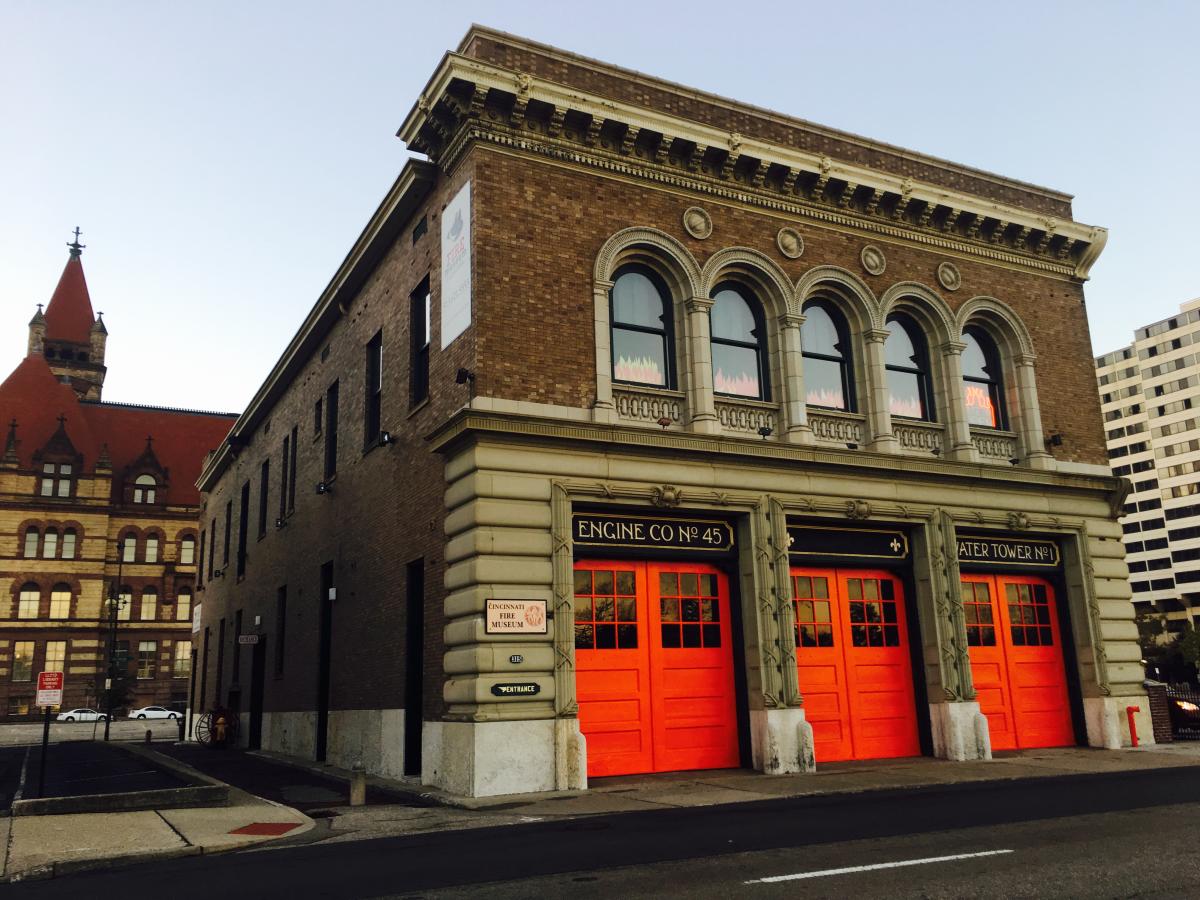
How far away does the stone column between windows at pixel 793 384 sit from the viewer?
18.2 metres

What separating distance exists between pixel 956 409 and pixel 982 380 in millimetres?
1816

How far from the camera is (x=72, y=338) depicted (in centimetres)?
9806

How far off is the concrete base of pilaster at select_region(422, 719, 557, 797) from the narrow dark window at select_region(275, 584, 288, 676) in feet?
48.7

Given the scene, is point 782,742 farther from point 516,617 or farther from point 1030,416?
point 1030,416

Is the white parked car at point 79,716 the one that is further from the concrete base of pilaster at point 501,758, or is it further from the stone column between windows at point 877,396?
the stone column between windows at point 877,396

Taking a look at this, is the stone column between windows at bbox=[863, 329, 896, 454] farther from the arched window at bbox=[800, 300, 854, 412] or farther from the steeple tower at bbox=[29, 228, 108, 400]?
the steeple tower at bbox=[29, 228, 108, 400]

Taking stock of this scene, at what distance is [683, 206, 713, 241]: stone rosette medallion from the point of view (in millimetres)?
18016

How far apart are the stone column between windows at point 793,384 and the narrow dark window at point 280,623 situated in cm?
1629

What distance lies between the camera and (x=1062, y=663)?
20594 mm

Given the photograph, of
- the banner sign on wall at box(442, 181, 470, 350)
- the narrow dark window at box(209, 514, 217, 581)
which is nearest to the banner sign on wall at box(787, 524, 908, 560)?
the banner sign on wall at box(442, 181, 470, 350)

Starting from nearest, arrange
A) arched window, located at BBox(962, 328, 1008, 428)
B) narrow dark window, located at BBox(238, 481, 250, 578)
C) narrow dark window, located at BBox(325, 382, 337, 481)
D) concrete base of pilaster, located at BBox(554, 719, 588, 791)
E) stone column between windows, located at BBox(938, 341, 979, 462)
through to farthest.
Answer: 1. concrete base of pilaster, located at BBox(554, 719, 588, 791)
2. stone column between windows, located at BBox(938, 341, 979, 462)
3. arched window, located at BBox(962, 328, 1008, 428)
4. narrow dark window, located at BBox(325, 382, 337, 481)
5. narrow dark window, located at BBox(238, 481, 250, 578)

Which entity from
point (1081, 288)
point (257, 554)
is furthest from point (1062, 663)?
point (257, 554)

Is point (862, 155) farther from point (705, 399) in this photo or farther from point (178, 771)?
point (178, 771)

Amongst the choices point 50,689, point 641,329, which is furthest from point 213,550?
point 641,329
